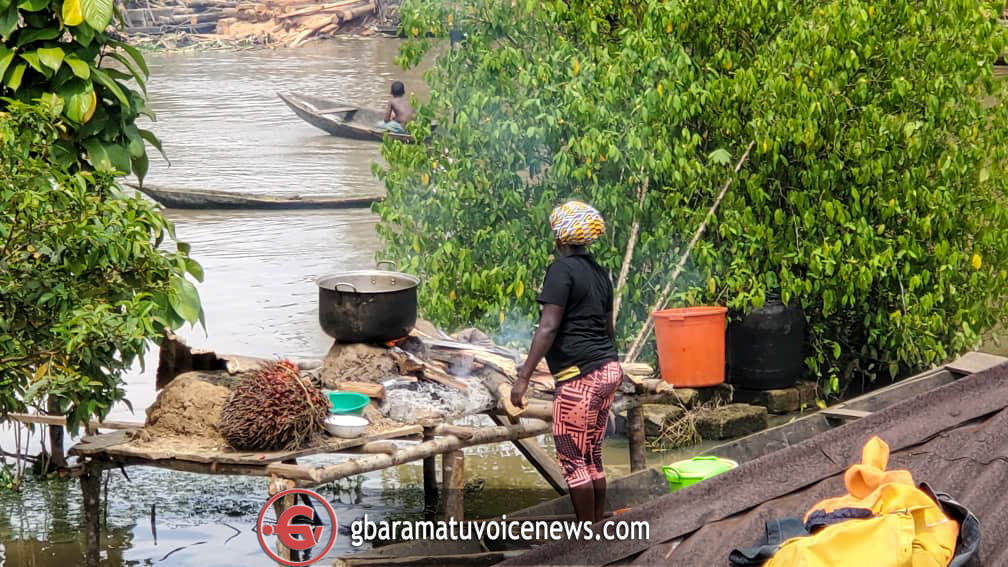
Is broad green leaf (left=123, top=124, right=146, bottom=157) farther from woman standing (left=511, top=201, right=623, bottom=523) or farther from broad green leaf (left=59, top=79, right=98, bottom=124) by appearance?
woman standing (left=511, top=201, right=623, bottom=523)

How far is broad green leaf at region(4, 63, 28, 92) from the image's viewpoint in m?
5.62

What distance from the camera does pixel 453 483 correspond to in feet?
19.9

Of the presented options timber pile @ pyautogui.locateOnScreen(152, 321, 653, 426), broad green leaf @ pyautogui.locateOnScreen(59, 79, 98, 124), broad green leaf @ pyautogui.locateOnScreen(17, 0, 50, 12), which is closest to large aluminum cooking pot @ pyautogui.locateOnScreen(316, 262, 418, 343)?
timber pile @ pyautogui.locateOnScreen(152, 321, 653, 426)

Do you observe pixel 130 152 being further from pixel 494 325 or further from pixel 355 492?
pixel 494 325

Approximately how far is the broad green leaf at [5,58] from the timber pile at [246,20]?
1064 inches

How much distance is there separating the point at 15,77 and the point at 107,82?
415 mm

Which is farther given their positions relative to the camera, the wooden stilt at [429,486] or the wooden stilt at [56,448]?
the wooden stilt at [429,486]

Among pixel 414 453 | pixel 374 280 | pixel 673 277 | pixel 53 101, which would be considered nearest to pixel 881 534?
pixel 414 453

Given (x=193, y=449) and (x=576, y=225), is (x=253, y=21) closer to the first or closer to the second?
(x=193, y=449)

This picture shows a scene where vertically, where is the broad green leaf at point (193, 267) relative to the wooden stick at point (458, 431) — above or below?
above

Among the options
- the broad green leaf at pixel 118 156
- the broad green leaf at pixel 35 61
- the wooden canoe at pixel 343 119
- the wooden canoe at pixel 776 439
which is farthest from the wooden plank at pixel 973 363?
the wooden canoe at pixel 343 119

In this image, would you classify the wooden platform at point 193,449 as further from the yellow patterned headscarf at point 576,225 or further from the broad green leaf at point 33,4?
the broad green leaf at point 33,4

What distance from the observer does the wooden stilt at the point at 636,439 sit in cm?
701

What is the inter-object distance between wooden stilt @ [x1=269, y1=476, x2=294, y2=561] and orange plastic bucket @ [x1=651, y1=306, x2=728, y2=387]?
3.42m
